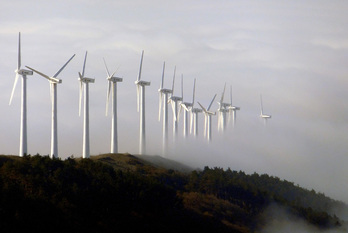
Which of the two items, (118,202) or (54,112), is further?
(54,112)

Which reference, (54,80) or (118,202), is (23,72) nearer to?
(54,80)

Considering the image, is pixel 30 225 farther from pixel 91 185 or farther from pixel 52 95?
pixel 52 95

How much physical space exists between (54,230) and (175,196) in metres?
39.6

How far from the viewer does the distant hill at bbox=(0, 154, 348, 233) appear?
11525 cm

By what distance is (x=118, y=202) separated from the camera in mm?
131000

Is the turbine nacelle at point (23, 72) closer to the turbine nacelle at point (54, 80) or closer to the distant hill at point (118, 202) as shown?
the turbine nacelle at point (54, 80)

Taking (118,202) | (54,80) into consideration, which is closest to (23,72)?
(54,80)

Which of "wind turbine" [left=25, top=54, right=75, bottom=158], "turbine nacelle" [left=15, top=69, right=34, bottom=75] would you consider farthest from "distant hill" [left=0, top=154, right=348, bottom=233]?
"turbine nacelle" [left=15, top=69, right=34, bottom=75]

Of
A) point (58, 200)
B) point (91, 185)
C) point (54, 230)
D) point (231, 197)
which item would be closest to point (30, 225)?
point (54, 230)

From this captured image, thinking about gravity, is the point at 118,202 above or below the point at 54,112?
below

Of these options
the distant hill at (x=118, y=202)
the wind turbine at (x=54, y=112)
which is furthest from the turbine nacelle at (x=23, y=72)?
the distant hill at (x=118, y=202)

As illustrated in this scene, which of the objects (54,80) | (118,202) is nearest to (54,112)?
(54,80)

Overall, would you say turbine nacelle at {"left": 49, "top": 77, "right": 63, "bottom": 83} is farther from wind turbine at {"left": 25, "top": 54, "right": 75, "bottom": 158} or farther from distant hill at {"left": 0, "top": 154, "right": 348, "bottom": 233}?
distant hill at {"left": 0, "top": 154, "right": 348, "bottom": 233}

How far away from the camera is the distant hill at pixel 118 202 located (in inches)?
4537
